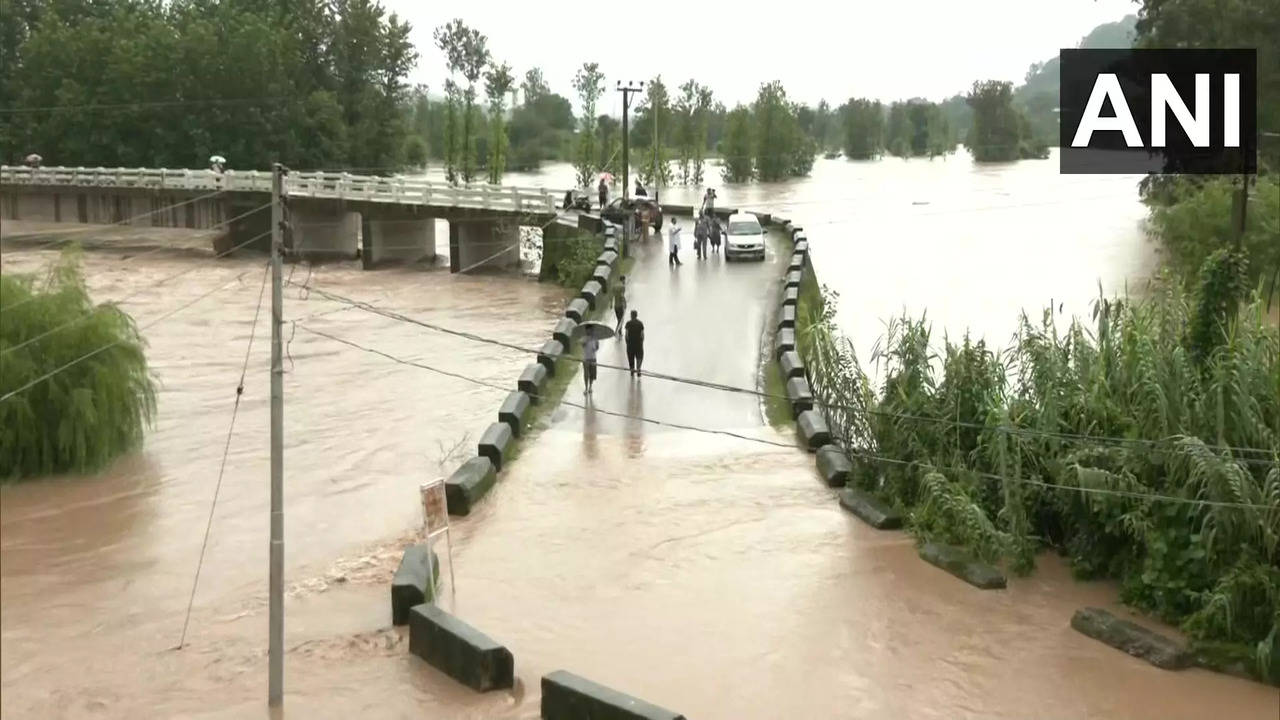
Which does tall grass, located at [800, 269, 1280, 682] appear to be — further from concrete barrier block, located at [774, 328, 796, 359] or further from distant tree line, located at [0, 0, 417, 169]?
distant tree line, located at [0, 0, 417, 169]

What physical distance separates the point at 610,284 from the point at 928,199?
3920cm

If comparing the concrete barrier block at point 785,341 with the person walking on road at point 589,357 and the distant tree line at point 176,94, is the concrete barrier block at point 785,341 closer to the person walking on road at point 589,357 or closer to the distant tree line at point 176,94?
the person walking on road at point 589,357

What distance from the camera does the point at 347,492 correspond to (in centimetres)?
2069

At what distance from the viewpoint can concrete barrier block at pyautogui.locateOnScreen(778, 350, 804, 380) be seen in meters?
23.2

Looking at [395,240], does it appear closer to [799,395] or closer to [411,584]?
[799,395]

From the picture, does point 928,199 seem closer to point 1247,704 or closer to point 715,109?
point 715,109

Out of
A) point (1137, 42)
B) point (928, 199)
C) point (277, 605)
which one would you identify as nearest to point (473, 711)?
point (277, 605)

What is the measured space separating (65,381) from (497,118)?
6566 centimetres

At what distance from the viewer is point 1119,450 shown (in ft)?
50.3

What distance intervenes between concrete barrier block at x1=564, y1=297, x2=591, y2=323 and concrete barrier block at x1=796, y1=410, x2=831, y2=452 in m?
7.18

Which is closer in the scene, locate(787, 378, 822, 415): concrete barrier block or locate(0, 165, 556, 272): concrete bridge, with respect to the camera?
locate(787, 378, 822, 415): concrete barrier block

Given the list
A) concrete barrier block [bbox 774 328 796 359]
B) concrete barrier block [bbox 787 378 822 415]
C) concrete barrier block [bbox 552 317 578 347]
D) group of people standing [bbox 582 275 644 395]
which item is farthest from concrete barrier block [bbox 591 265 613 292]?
concrete barrier block [bbox 787 378 822 415]

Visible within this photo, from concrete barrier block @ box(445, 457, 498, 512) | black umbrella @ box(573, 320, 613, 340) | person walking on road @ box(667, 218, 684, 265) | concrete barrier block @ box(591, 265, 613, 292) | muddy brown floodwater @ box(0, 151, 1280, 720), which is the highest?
person walking on road @ box(667, 218, 684, 265)

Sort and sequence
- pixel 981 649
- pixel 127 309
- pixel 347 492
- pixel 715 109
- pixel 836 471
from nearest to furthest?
1. pixel 981 649
2. pixel 836 471
3. pixel 347 492
4. pixel 127 309
5. pixel 715 109
